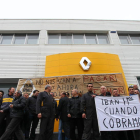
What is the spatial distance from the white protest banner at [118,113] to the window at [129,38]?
24.3ft

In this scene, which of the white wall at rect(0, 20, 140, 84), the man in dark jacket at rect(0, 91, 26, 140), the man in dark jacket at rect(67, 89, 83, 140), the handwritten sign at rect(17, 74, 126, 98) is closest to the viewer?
the man in dark jacket at rect(0, 91, 26, 140)

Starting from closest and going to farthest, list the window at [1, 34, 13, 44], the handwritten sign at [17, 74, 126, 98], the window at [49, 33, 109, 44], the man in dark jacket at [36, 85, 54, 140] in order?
1. the man in dark jacket at [36, 85, 54, 140]
2. the handwritten sign at [17, 74, 126, 98]
3. the window at [1, 34, 13, 44]
4. the window at [49, 33, 109, 44]

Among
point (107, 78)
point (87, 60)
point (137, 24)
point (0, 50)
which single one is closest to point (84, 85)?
point (107, 78)

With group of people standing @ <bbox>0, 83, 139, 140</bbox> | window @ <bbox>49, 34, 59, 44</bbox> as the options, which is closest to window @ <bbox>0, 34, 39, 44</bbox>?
window @ <bbox>49, 34, 59, 44</bbox>

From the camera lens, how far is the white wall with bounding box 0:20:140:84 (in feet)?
27.0

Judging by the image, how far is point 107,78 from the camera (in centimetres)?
635

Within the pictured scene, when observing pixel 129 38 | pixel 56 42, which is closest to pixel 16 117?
pixel 56 42

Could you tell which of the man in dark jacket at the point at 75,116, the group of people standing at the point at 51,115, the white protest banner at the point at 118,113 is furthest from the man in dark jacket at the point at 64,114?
the white protest banner at the point at 118,113

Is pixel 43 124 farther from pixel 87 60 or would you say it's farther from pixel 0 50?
pixel 0 50

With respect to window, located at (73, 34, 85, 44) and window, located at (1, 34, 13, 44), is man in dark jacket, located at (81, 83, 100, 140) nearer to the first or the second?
window, located at (73, 34, 85, 44)

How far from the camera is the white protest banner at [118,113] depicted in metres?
3.76

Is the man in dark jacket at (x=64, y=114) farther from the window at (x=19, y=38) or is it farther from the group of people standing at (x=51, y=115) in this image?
the window at (x=19, y=38)

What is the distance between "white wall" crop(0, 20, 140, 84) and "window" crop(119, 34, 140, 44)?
498 mm

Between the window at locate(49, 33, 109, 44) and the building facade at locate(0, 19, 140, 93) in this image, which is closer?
the building facade at locate(0, 19, 140, 93)
